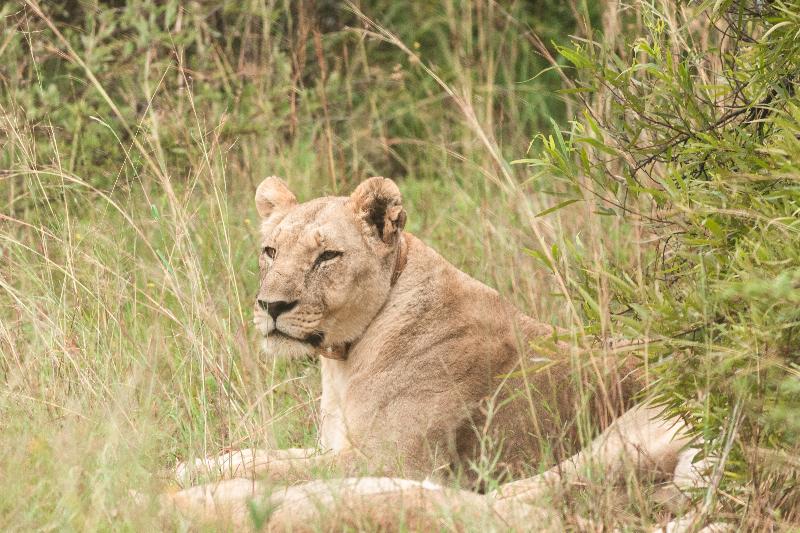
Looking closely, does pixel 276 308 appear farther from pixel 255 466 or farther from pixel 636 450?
pixel 636 450

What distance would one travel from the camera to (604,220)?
6977mm

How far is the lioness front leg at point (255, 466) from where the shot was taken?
13.2 feet

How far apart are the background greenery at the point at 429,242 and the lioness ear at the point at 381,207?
421 millimetres

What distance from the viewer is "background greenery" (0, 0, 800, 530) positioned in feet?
11.3

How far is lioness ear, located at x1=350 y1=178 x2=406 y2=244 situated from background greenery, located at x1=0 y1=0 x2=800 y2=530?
0.42 metres

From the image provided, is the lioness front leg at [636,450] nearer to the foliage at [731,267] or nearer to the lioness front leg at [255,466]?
the foliage at [731,267]

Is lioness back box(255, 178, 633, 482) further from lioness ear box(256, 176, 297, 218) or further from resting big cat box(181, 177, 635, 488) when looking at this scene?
lioness ear box(256, 176, 297, 218)

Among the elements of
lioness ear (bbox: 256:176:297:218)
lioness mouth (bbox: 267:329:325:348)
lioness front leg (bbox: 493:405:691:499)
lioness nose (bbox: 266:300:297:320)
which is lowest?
lioness front leg (bbox: 493:405:691:499)

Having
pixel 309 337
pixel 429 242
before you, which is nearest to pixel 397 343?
pixel 309 337

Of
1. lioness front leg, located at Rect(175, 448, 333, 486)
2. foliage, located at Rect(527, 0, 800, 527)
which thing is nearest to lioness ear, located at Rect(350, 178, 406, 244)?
lioness front leg, located at Rect(175, 448, 333, 486)

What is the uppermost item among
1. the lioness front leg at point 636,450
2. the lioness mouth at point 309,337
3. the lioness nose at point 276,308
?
the lioness nose at point 276,308

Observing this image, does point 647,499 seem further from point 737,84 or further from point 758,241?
point 737,84

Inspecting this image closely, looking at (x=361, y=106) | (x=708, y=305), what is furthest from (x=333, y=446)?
(x=361, y=106)

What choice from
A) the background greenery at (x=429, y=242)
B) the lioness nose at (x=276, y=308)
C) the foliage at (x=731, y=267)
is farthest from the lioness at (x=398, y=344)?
the foliage at (x=731, y=267)
